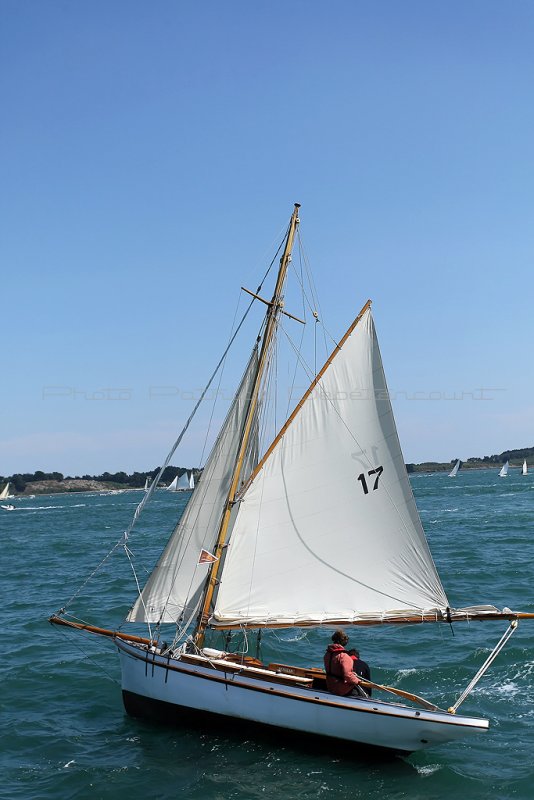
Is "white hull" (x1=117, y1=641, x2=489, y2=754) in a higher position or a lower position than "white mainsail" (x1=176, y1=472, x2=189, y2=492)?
lower

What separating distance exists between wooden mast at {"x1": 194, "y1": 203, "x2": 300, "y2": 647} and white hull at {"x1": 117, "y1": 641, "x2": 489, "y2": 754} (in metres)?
1.32

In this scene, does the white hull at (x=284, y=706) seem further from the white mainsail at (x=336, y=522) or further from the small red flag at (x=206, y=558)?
the small red flag at (x=206, y=558)

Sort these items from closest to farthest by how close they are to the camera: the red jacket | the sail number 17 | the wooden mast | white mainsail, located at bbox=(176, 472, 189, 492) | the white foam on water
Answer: the white foam on water
the red jacket
the sail number 17
the wooden mast
white mainsail, located at bbox=(176, 472, 189, 492)

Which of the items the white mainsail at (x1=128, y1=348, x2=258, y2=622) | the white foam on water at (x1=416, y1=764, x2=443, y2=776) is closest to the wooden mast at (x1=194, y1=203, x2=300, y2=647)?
→ the white mainsail at (x1=128, y1=348, x2=258, y2=622)

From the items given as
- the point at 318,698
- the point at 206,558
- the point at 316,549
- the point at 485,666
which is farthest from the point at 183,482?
the point at 485,666

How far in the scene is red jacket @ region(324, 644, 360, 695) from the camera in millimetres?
16375

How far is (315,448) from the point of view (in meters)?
18.7

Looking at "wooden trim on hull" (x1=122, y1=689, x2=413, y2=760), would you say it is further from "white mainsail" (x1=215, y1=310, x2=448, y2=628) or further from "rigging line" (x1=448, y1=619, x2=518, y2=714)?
"white mainsail" (x1=215, y1=310, x2=448, y2=628)

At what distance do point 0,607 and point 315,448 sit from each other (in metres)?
21.8

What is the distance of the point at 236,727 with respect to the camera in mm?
17469

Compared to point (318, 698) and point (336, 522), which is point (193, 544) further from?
point (318, 698)

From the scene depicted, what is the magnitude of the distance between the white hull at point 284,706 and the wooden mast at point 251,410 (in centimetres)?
132

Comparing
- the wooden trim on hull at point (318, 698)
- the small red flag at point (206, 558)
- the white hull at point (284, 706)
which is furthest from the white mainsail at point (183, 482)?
the wooden trim on hull at point (318, 698)

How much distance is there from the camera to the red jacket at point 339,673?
16.4 metres
